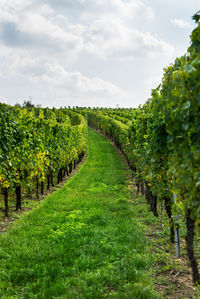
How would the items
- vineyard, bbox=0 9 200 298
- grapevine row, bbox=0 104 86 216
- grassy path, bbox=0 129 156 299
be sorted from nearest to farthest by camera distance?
1. vineyard, bbox=0 9 200 298
2. grassy path, bbox=0 129 156 299
3. grapevine row, bbox=0 104 86 216

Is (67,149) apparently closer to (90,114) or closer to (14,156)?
(14,156)

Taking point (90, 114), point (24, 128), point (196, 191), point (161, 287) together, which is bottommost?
point (161, 287)

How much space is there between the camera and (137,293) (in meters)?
4.02

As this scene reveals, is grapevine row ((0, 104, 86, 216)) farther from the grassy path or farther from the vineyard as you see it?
the grassy path

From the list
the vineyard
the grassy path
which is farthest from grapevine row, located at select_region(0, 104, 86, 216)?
the grassy path

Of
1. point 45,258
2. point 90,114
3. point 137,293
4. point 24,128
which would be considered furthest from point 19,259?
point 90,114

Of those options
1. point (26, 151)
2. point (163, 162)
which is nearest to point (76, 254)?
point (163, 162)

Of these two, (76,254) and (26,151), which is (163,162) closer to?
(76,254)

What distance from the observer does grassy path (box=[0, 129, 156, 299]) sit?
4.32 metres

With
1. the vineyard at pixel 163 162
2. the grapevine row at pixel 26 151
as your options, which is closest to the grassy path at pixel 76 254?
the vineyard at pixel 163 162

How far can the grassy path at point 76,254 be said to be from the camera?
4316 mm

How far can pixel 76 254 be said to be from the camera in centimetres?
554

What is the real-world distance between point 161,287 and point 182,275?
0.55 m

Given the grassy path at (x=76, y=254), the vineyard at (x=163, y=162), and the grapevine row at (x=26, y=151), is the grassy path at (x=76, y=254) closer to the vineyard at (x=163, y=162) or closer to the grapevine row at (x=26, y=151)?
the vineyard at (x=163, y=162)
